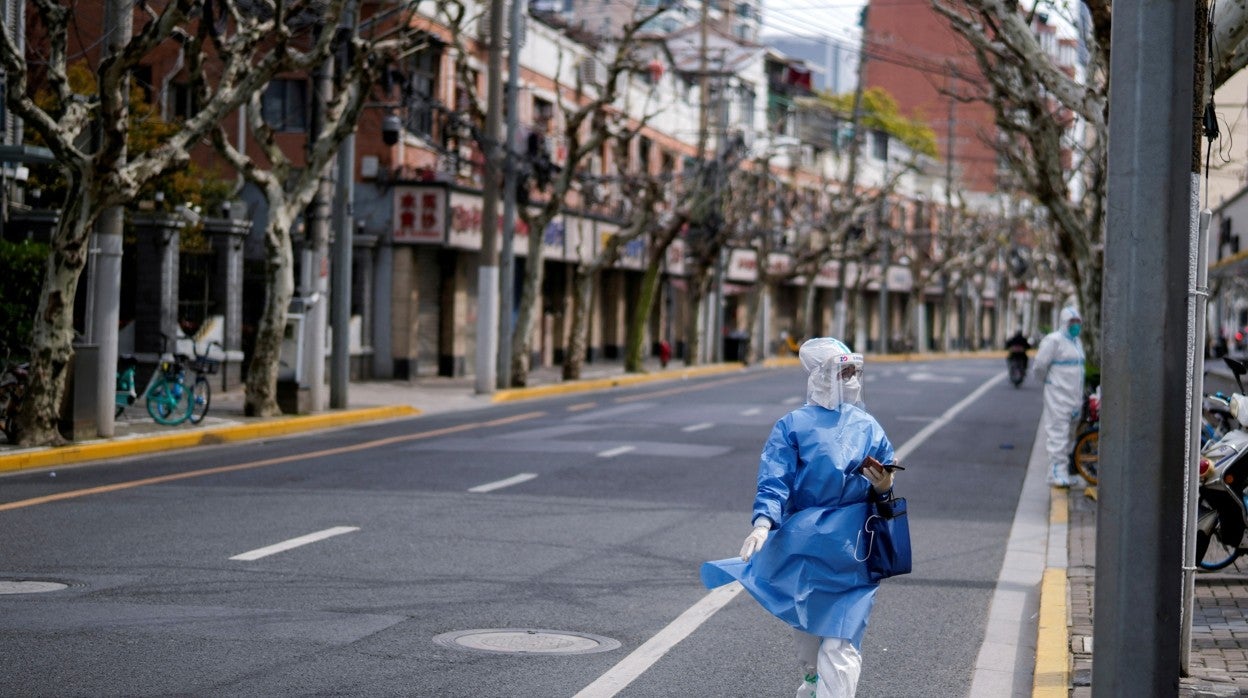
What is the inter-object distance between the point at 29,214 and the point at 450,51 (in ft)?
53.6

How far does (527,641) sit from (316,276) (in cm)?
1791

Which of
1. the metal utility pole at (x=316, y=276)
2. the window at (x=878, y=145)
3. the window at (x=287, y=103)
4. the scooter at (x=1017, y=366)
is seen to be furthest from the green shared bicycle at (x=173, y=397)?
the window at (x=878, y=145)

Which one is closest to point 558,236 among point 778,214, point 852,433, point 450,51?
point 450,51

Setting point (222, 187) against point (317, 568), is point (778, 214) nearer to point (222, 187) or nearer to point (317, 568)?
point (222, 187)

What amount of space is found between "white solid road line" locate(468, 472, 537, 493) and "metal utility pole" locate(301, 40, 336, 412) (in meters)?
8.73

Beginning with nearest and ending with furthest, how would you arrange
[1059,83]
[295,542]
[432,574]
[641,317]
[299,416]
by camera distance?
[432,574] < [295,542] < [1059,83] < [299,416] < [641,317]

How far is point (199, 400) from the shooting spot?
2291cm

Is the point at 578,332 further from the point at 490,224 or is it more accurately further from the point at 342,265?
the point at 342,265

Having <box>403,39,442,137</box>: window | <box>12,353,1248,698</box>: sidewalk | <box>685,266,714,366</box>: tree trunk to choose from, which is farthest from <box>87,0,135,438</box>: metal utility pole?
<box>685,266,714,366</box>: tree trunk

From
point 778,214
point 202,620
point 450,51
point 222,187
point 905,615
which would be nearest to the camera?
point 202,620

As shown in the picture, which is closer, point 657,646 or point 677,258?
point 657,646

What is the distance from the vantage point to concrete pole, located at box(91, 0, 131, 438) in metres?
19.6

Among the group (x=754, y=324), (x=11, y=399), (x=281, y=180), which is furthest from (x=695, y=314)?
(x=11, y=399)

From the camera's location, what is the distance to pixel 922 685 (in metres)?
8.43
